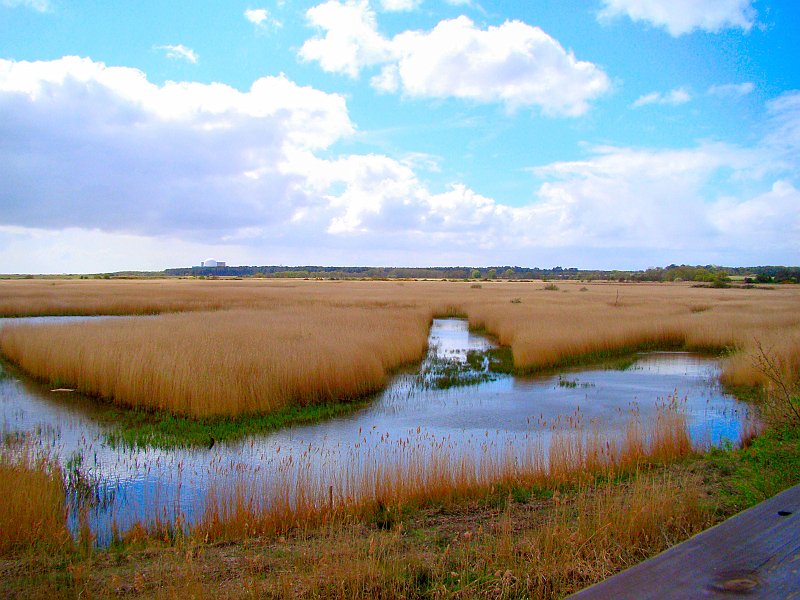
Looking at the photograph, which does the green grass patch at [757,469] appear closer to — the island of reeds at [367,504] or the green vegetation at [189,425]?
the island of reeds at [367,504]

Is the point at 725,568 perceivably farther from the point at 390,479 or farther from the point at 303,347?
the point at 303,347

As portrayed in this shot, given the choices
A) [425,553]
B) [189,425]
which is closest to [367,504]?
[425,553]

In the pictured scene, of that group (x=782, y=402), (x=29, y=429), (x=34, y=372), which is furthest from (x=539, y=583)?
(x=34, y=372)

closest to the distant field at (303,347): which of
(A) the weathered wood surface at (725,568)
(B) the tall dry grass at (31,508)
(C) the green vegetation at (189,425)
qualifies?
(C) the green vegetation at (189,425)

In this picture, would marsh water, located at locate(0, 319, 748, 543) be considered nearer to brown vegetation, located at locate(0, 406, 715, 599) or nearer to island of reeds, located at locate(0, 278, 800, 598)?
island of reeds, located at locate(0, 278, 800, 598)

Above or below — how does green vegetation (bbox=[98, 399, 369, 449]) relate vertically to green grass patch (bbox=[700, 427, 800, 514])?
below

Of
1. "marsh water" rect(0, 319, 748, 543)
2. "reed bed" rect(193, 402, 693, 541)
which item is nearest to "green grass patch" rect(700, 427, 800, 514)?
"reed bed" rect(193, 402, 693, 541)

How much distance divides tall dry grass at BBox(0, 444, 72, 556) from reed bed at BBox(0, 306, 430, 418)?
5031mm

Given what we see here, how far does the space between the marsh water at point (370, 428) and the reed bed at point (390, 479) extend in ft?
0.53

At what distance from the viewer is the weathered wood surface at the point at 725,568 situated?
4.71 feet

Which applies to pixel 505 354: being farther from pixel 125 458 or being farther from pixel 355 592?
pixel 355 592

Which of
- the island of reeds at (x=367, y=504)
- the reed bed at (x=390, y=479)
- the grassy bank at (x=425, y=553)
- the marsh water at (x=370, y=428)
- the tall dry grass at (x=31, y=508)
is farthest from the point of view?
the marsh water at (x=370, y=428)

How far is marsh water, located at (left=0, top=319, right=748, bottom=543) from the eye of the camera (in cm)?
808

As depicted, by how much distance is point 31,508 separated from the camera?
19.3 ft
